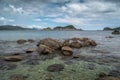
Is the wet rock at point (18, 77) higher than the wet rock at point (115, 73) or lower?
higher

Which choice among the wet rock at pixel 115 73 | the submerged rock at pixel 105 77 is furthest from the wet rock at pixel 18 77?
the wet rock at pixel 115 73

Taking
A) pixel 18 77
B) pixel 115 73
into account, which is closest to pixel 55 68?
pixel 18 77

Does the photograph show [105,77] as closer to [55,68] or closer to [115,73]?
[115,73]

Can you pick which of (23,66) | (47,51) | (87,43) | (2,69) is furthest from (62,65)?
(87,43)

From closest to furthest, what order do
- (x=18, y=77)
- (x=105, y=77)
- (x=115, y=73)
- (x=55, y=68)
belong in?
(x=105, y=77) < (x=18, y=77) < (x=115, y=73) < (x=55, y=68)

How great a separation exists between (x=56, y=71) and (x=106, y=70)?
4.78 meters

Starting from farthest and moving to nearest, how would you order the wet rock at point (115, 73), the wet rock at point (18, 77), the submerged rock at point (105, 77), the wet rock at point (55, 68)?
the wet rock at point (55, 68), the wet rock at point (115, 73), the wet rock at point (18, 77), the submerged rock at point (105, 77)

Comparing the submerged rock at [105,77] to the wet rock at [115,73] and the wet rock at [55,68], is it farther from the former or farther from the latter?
the wet rock at [55,68]

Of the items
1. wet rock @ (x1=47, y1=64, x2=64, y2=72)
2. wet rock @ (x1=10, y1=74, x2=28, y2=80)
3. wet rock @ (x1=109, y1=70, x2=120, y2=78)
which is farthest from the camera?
wet rock @ (x1=47, y1=64, x2=64, y2=72)

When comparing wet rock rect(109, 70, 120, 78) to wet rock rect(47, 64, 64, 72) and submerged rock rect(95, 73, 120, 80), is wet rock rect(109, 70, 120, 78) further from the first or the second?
wet rock rect(47, 64, 64, 72)

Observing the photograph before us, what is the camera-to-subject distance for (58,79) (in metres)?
13.1

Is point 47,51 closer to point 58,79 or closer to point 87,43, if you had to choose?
point 58,79

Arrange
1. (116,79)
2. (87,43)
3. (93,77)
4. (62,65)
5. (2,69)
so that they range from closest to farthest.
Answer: (116,79) → (93,77) → (2,69) → (62,65) → (87,43)

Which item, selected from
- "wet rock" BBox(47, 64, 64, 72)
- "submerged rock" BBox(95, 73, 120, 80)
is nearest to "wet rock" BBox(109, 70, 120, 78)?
"submerged rock" BBox(95, 73, 120, 80)
